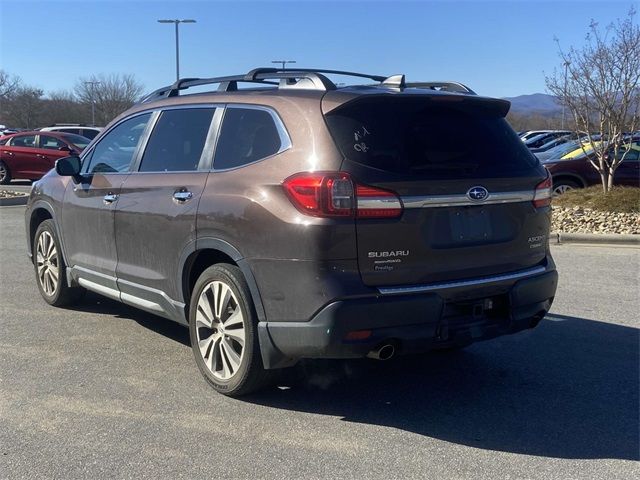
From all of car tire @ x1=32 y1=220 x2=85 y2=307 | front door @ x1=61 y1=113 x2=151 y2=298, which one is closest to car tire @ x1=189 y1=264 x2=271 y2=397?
front door @ x1=61 y1=113 x2=151 y2=298

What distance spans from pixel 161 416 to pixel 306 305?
1129 millimetres

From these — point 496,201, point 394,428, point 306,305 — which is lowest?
point 394,428

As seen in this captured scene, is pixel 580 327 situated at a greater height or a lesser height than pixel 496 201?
lesser

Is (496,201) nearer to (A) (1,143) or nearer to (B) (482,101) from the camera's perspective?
(B) (482,101)

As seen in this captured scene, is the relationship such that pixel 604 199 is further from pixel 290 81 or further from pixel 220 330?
pixel 220 330

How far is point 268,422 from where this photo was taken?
12.5 feet

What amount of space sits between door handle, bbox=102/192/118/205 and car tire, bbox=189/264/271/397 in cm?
125

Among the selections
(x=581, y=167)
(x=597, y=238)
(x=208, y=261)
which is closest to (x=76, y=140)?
(x=581, y=167)

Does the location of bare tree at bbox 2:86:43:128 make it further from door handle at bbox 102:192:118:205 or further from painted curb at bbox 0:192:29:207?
door handle at bbox 102:192:118:205

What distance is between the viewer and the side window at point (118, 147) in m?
5.17

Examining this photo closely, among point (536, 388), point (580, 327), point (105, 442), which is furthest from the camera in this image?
point (580, 327)

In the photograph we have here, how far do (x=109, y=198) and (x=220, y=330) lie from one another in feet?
5.41

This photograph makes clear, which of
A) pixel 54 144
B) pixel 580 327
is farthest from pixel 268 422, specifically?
pixel 54 144

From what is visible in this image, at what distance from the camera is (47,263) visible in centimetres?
626
